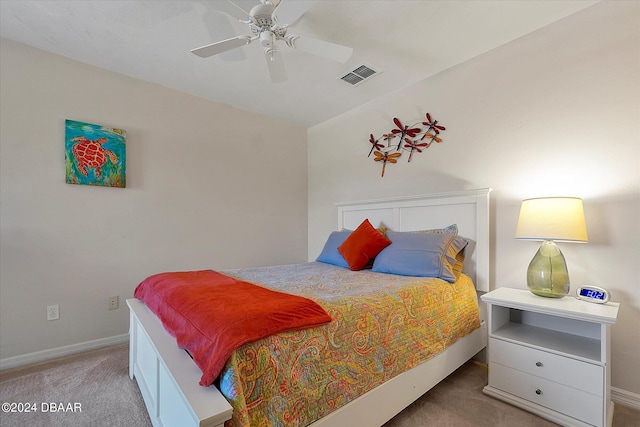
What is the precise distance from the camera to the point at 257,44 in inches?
89.7

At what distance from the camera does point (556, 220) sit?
5.61 ft

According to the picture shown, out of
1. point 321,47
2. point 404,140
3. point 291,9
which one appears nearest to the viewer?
point 291,9

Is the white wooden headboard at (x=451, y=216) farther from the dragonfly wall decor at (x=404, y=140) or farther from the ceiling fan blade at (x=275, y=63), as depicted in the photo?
the ceiling fan blade at (x=275, y=63)

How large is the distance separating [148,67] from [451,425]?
11.5 feet

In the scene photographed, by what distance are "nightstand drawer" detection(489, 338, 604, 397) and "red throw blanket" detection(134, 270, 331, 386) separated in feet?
4.28

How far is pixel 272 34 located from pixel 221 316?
5.34 feet

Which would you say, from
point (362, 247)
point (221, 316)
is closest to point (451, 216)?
point (362, 247)

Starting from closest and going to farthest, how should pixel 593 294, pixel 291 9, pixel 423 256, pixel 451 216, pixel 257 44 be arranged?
pixel 291 9
pixel 593 294
pixel 423 256
pixel 257 44
pixel 451 216

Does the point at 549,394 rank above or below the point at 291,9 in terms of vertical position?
below

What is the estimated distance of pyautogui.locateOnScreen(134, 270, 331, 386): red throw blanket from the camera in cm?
97

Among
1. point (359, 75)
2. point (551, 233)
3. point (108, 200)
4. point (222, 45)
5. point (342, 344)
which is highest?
point (359, 75)

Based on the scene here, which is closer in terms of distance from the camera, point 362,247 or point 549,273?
point 549,273

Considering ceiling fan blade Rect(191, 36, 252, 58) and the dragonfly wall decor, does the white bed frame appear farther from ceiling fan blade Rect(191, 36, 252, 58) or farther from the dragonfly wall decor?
ceiling fan blade Rect(191, 36, 252, 58)

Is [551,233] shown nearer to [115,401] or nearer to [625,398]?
[625,398]
